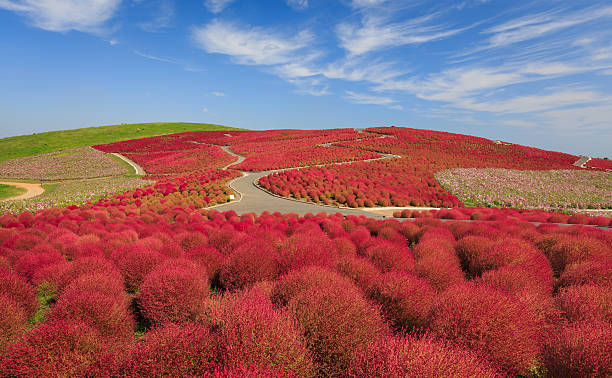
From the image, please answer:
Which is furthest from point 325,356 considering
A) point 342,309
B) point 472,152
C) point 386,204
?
point 472,152

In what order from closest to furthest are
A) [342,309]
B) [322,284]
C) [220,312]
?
[342,309], [220,312], [322,284]

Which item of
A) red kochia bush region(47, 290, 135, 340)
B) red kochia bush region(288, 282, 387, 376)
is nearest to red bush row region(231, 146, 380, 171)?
red kochia bush region(47, 290, 135, 340)

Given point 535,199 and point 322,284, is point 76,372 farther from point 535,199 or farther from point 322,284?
point 535,199

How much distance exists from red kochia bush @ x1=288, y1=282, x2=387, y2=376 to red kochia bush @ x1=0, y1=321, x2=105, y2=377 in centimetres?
204

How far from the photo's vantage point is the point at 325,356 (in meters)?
2.84

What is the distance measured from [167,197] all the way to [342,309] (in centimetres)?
2040

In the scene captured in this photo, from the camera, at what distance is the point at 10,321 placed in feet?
12.2

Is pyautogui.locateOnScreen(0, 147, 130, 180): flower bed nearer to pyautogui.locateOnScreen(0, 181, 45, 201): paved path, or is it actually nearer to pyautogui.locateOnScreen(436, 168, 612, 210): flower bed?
pyautogui.locateOnScreen(0, 181, 45, 201): paved path

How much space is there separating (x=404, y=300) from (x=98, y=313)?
4.01m

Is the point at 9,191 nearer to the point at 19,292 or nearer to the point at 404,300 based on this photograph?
the point at 19,292

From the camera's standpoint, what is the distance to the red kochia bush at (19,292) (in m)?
4.34

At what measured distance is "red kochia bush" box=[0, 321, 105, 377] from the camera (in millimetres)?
2535

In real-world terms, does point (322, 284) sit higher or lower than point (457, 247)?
higher

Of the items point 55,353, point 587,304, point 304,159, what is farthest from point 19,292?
point 304,159
